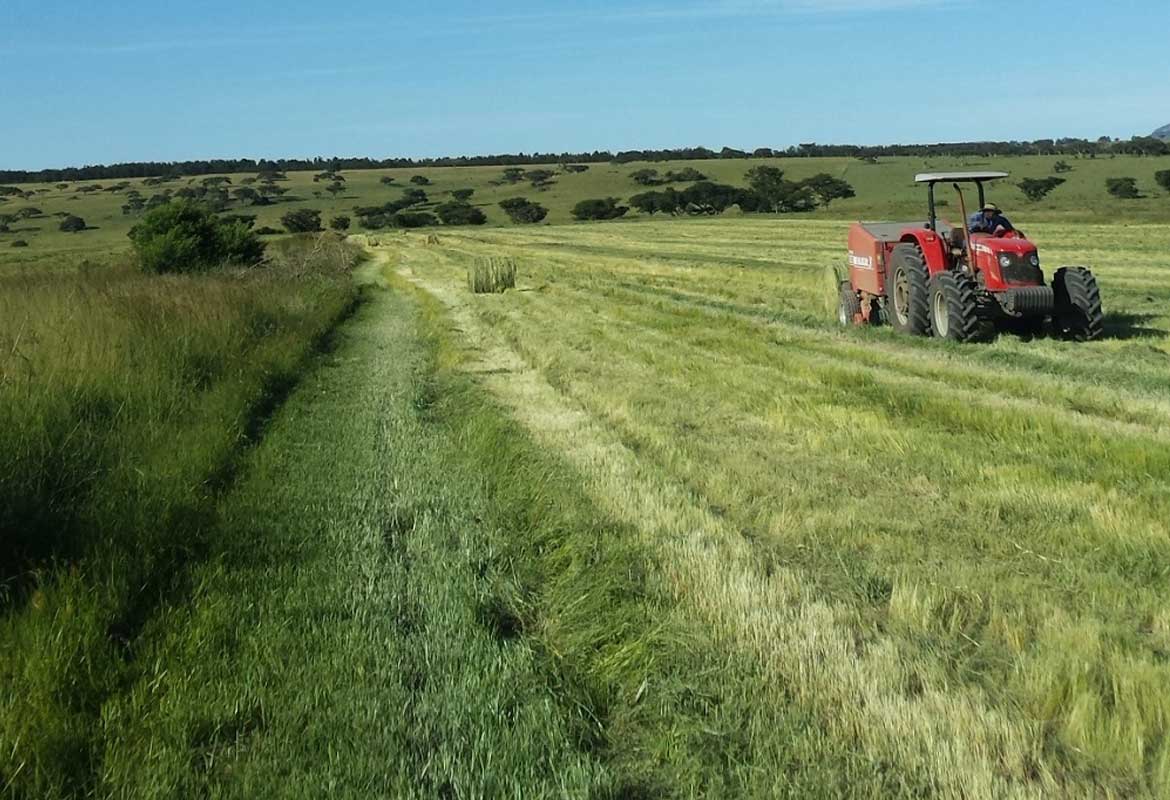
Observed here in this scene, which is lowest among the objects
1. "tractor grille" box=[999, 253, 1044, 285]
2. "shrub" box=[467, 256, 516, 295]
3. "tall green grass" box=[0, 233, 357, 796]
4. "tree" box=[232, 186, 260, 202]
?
"shrub" box=[467, 256, 516, 295]

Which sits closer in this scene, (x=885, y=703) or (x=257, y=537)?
(x=885, y=703)

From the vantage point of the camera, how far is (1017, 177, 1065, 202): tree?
57412 mm

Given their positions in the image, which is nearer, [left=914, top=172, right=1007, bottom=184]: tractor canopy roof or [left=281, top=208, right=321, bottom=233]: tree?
[left=914, top=172, right=1007, bottom=184]: tractor canopy roof

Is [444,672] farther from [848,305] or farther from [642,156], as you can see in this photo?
[642,156]

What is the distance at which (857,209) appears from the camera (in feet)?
176

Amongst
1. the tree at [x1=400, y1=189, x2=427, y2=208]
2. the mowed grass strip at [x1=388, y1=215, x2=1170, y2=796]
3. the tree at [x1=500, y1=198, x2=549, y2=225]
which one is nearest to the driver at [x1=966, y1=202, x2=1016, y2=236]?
the mowed grass strip at [x1=388, y1=215, x2=1170, y2=796]

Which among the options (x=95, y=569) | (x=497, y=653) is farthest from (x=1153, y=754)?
(x=95, y=569)

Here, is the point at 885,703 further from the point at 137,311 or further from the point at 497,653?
the point at 137,311

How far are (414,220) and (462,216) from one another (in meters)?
3.55

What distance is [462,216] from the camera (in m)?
77.4

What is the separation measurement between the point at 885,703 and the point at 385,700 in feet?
5.73

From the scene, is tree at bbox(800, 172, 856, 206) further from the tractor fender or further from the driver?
the driver

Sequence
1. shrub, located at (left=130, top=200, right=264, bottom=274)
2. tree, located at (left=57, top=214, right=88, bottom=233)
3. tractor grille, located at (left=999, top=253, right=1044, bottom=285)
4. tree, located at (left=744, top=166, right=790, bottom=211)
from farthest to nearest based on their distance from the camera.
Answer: tree, located at (left=57, top=214, right=88, bottom=233) → tree, located at (left=744, top=166, right=790, bottom=211) → shrub, located at (left=130, top=200, right=264, bottom=274) → tractor grille, located at (left=999, top=253, right=1044, bottom=285)

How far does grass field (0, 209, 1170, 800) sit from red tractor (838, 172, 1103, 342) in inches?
59.9
